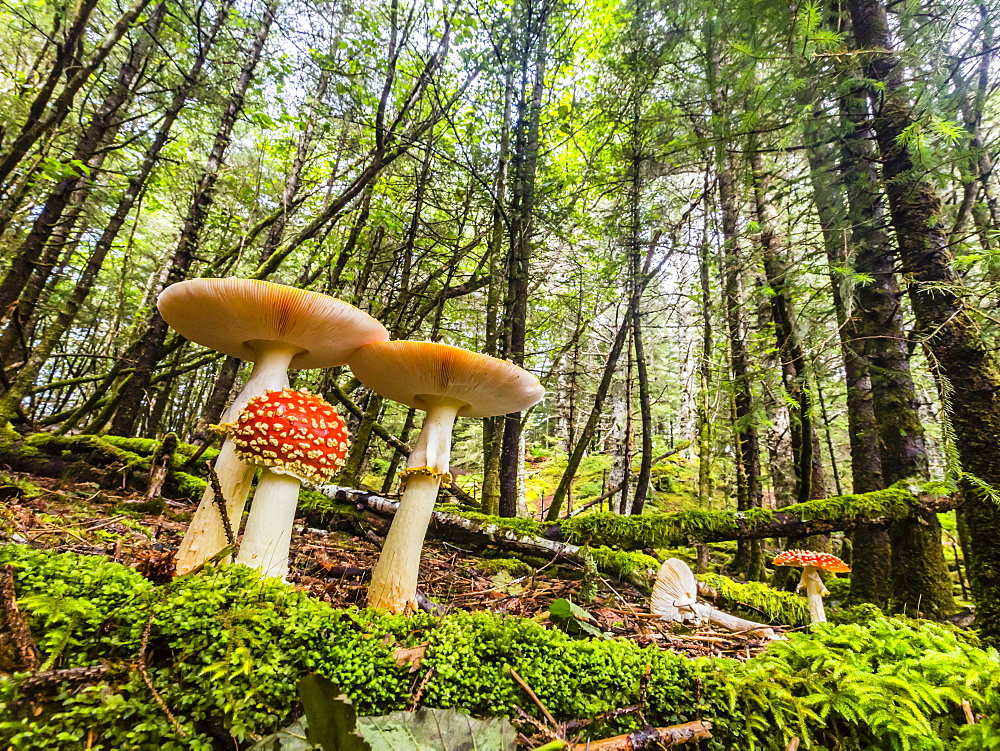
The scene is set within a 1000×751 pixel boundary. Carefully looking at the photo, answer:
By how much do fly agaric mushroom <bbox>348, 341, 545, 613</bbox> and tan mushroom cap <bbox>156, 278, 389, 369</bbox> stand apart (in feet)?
0.51

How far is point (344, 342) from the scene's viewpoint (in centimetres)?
239

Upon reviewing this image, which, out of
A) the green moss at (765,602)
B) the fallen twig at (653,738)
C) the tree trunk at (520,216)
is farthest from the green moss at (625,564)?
the fallen twig at (653,738)

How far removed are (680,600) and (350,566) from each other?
220 centimetres

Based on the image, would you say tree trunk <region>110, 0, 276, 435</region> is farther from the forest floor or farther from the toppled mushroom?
the toppled mushroom

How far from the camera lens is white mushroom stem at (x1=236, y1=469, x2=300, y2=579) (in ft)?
6.44

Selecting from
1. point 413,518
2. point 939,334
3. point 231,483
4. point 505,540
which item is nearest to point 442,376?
point 413,518

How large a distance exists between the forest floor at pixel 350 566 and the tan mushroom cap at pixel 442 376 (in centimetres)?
121

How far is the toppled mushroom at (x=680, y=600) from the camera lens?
2.62 m

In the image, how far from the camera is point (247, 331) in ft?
7.59

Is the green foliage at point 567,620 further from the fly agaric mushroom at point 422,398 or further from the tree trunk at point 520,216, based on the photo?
the tree trunk at point 520,216

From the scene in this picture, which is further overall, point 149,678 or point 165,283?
point 165,283

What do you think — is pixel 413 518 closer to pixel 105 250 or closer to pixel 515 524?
pixel 515 524

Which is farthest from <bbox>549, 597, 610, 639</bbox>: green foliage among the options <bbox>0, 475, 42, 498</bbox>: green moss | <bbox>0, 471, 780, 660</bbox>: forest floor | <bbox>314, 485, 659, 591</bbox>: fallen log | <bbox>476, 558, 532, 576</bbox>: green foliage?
<bbox>0, 475, 42, 498</bbox>: green moss

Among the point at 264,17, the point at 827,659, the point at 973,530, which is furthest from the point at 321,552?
the point at 264,17
